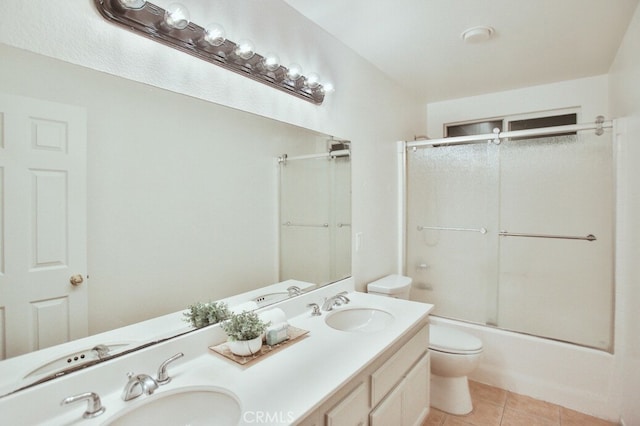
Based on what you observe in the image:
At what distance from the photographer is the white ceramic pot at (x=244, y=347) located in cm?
118

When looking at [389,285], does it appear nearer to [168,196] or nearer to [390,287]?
[390,287]

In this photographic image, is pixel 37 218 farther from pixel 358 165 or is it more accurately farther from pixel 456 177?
pixel 456 177

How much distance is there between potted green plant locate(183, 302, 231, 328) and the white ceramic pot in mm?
165

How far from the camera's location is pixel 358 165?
7.63ft

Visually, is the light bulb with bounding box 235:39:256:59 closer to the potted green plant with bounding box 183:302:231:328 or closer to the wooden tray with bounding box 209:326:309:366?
the potted green plant with bounding box 183:302:231:328

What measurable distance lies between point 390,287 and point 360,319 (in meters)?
0.55

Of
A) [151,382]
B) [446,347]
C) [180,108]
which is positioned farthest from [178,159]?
[446,347]

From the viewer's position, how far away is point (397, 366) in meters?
1.54

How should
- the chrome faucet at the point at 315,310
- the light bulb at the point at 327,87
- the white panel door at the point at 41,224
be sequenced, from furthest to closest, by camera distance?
the light bulb at the point at 327,87 < the chrome faucet at the point at 315,310 < the white panel door at the point at 41,224

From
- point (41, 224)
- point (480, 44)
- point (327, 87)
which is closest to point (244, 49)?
point (327, 87)

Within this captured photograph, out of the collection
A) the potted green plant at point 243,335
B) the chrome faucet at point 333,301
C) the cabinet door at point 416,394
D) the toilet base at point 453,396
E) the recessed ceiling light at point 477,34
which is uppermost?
the recessed ceiling light at point 477,34

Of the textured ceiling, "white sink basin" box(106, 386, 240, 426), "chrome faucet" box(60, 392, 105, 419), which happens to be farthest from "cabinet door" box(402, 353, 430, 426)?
the textured ceiling

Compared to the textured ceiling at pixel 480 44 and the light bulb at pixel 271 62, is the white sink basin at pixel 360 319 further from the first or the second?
the textured ceiling at pixel 480 44

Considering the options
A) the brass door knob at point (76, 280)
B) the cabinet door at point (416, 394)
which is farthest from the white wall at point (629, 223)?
the brass door knob at point (76, 280)
